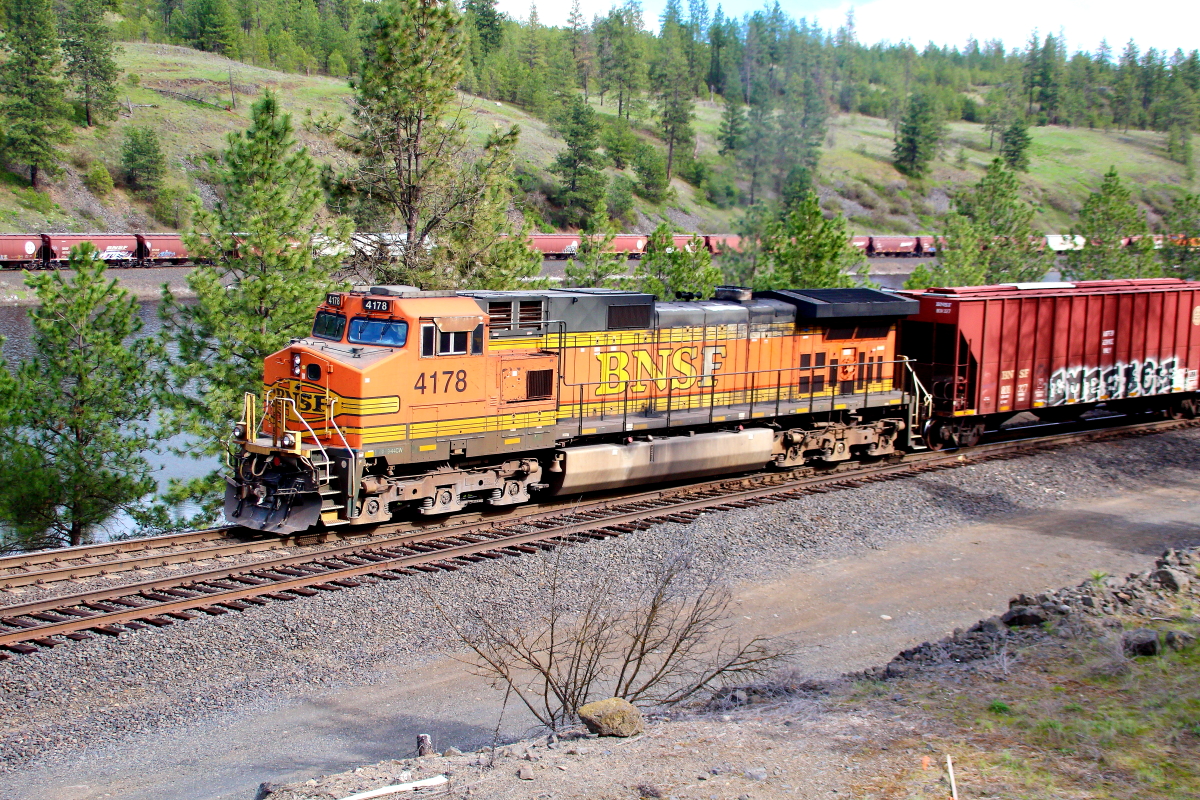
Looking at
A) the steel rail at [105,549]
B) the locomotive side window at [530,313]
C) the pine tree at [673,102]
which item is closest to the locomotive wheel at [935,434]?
the locomotive side window at [530,313]

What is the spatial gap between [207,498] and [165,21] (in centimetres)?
11833

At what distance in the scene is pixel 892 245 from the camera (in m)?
74.2

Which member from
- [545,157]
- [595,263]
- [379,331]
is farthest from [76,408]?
[545,157]

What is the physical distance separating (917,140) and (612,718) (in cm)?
10455

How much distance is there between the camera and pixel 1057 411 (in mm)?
22672

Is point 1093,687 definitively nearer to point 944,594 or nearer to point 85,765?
point 944,594

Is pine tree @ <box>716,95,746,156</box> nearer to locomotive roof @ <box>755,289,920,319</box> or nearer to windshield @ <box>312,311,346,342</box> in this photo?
locomotive roof @ <box>755,289,920,319</box>

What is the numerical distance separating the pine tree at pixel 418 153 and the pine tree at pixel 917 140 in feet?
298

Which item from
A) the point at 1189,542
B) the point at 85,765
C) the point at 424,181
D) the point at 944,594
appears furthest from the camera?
the point at 424,181

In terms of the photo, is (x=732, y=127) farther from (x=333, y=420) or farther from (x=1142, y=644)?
(x=1142, y=644)

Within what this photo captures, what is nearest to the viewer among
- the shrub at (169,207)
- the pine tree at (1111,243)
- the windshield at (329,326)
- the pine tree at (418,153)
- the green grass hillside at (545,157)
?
the windshield at (329,326)

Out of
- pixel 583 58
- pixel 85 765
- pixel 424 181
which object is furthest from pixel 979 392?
pixel 583 58

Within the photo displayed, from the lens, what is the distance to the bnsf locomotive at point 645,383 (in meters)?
13.0

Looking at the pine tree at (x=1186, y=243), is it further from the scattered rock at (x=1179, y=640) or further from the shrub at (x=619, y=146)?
the shrub at (x=619, y=146)
